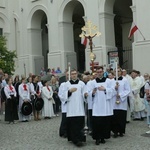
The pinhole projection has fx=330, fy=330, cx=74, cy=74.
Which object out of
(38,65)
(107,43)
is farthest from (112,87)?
(38,65)

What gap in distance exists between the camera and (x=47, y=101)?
47.5 ft

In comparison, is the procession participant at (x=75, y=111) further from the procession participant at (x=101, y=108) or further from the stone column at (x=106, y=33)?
the stone column at (x=106, y=33)

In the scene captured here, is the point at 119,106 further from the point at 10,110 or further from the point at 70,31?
the point at 70,31

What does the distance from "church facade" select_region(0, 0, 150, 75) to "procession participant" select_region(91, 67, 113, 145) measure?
1115 cm

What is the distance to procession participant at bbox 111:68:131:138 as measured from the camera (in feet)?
31.2

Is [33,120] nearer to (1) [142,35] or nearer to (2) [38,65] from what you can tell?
(1) [142,35]

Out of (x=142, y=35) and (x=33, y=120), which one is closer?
(x=33, y=120)

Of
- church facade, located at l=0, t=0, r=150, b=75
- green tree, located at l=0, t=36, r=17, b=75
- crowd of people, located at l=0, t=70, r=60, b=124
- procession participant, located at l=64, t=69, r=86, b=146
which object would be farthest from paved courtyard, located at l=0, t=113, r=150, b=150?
green tree, located at l=0, t=36, r=17, b=75

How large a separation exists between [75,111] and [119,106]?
167cm

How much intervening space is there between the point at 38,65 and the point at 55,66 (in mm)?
3422

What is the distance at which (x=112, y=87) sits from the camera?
9.05m

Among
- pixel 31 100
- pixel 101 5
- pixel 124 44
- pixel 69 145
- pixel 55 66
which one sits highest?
pixel 101 5

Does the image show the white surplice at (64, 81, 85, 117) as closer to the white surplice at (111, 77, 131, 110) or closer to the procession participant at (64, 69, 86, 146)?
the procession participant at (64, 69, 86, 146)

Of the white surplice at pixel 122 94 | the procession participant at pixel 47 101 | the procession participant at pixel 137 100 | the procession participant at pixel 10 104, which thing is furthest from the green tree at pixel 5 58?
the white surplice at pixel 122 94
